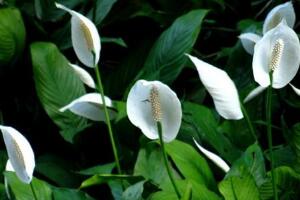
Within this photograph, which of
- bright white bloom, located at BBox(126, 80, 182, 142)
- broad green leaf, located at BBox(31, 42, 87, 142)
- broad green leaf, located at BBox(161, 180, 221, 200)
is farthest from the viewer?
broad green leaf, located at BBox(31, 42, 87, 142)

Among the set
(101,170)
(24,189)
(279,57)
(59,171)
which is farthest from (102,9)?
(279,57)

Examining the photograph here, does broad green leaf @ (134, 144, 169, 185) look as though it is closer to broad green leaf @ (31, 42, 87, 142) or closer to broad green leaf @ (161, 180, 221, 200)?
broad green leaf @ (161, 180, 221, 200)

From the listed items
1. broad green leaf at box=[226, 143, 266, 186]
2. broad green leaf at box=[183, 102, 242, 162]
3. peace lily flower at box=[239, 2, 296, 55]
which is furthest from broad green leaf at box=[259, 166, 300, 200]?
peace lily flower at box=[239, 2, 296, 55]

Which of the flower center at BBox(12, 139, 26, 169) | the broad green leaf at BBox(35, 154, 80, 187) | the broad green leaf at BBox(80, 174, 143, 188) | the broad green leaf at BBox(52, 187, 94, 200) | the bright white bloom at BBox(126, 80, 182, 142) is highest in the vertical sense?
the bright white bloom at BBox(126, 80, 182, 142)

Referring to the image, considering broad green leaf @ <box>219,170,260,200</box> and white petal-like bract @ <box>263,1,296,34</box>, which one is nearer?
broad green leaf @ <box>219,170,260,200</box>

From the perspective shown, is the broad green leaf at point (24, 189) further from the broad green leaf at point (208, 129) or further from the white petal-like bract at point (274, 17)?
the white petal-like bract at point (274, 17)

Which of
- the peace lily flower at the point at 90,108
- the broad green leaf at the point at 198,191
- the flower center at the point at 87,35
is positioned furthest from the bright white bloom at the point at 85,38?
the broad green leaf at the point at 198,191

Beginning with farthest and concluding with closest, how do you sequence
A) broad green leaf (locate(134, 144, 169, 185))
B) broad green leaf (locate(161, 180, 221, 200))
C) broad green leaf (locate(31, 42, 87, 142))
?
broad green leaf (locate(31, 42, 87, 142)), broad green leaf (locate(134, 144, 169, 185)), broad green leaf (locate(161, 180, 221, 200))
